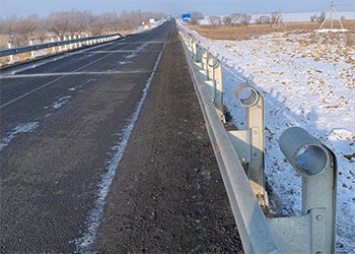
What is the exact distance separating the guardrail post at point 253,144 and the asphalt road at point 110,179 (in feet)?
1.26

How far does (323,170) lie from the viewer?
7.81 feet

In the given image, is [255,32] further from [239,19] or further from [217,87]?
[239,19]

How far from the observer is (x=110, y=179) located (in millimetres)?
4965

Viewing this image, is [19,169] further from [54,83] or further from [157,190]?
[54,83]

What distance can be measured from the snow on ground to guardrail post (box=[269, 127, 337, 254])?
63.1 inches

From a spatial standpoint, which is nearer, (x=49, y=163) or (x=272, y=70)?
(x=49, y=163)

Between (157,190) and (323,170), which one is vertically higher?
(323,170)

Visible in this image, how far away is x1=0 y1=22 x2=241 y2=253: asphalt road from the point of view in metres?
3.58

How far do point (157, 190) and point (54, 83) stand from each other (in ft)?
32.4

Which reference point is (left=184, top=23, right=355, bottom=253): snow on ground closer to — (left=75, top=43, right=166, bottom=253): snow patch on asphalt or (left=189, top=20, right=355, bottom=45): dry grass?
(left=75, top=43, right=166, bottom=253): snow patch on asphalt

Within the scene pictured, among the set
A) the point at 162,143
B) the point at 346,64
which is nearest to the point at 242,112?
the point at 162,143

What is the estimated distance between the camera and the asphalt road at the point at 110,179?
11.8 feet

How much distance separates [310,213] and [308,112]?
847 cm

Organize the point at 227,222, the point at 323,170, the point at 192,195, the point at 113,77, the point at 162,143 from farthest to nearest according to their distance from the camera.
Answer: the point at 113,77
the point at 162,143
the point at 192,195
the point at 227,222
the point at 323,170
